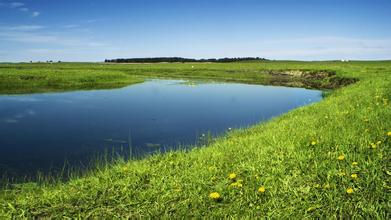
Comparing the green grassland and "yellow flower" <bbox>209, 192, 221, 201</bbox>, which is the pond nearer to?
the green grassland

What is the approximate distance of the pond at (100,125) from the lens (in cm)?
1152

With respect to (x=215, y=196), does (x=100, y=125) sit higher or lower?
lower

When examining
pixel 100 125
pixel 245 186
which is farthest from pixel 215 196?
pixel 100 125

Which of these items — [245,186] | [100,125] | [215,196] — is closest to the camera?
[215,196]

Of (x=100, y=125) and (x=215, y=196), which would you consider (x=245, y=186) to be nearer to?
(x=215, y=196)

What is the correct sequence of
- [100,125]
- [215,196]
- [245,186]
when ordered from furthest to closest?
1. [100,125]
2. [245,186]
3. [215,196]

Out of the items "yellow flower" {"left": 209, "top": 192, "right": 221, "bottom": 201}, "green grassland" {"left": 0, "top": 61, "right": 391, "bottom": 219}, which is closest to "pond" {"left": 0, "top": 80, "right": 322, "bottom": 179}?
"green grassland" {"left": 0, "top": 61, "right": 391, "bottom": 219}

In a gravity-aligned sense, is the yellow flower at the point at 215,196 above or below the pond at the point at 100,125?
above

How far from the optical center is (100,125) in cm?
1709

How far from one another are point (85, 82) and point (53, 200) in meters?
39.4

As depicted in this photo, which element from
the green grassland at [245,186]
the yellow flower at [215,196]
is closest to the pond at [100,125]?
the green grassland at [245,186]

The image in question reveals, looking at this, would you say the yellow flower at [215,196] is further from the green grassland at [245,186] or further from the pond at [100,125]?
the pond at [100,125]

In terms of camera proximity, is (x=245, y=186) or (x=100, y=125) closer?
(x=245, y=186)

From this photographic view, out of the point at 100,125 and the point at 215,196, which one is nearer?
the point at 215,196
